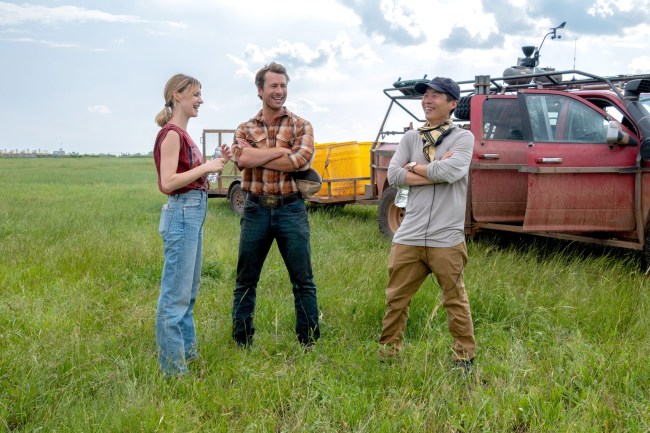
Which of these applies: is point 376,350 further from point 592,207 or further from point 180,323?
point 592,207

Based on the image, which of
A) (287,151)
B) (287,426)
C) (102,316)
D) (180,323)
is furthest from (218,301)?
(287,426)

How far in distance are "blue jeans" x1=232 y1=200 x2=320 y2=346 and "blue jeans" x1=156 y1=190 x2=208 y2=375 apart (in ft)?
1.38

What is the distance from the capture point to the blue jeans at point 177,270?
3.76m

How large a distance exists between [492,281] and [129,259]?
402 cm

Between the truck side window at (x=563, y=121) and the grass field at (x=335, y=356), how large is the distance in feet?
4.30

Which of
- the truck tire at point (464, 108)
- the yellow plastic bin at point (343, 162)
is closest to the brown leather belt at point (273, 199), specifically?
the truck tire at point (464, 108)

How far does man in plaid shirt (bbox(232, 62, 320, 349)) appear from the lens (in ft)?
13.6

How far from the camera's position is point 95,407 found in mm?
3391

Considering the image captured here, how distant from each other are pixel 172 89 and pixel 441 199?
174 centimetres

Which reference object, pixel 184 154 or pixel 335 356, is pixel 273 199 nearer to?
pixel 184 154

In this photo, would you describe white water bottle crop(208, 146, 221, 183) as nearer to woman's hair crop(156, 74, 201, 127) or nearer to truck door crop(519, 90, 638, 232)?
woman's hair crop(156, 74, 201, 127)

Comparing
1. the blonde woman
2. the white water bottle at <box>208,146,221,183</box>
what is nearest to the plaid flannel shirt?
the white water bottle at <box>208,146,221,183</box>

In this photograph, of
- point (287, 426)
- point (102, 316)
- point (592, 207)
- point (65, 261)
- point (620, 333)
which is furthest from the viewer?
point (65, 261)

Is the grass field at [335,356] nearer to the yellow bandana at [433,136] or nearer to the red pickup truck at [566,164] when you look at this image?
the red pickup truck at [566,164]
